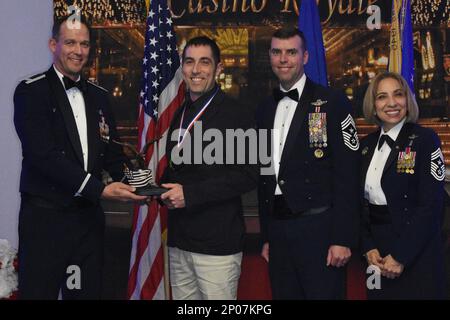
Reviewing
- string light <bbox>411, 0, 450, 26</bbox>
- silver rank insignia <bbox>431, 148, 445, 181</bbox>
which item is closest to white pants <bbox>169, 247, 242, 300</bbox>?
silver rank insignia <bbox>431, 148, 445, 181</bbox>

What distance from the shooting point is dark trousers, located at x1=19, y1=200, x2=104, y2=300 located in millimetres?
2523

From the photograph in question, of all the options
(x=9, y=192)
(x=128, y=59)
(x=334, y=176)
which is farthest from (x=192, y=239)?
(x=128, y=59)

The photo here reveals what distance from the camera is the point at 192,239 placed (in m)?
2.54

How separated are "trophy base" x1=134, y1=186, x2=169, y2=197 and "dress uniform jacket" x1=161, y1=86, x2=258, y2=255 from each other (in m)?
0.11

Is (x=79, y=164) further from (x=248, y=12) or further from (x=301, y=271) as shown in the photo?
(x=248, y=12)

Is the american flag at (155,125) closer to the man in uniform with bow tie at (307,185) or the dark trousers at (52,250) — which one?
the dark trousers at (52,250)

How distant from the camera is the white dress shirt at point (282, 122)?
2.62 metres

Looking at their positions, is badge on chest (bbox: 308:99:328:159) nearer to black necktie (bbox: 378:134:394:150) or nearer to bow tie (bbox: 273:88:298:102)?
bow tie (bbox: 273:88:298:102)

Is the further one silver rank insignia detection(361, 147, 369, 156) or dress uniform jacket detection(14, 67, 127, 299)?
silver rank insignia detection(361, 147, 369, 156)

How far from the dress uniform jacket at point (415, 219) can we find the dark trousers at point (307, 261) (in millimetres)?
215

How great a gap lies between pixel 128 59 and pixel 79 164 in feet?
26.5

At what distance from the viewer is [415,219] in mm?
2477

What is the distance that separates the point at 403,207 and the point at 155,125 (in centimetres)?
180

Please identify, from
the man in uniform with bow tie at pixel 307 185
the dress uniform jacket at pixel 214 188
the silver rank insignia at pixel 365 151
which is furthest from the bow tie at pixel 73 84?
the silver rank insignia at pixel 365 151
